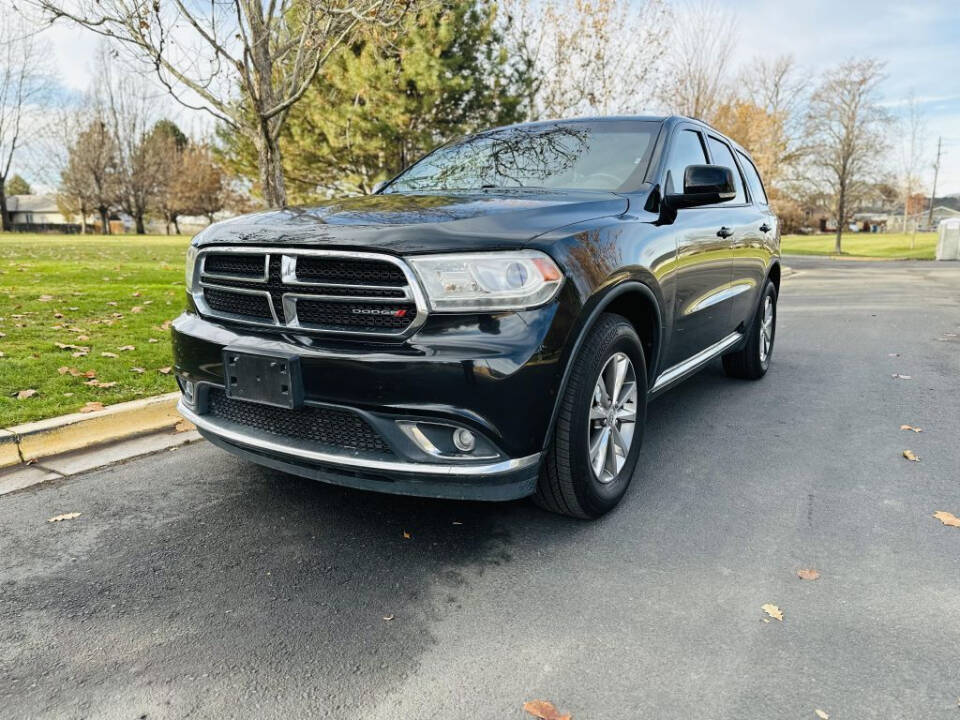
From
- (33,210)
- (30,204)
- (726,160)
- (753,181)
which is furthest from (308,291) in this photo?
(30,204)

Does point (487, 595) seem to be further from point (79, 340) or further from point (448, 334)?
point (79, 340)

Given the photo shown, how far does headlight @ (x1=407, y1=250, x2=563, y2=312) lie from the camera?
93.9 inches

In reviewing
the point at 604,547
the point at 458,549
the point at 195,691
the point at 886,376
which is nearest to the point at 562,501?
the point at 604,547

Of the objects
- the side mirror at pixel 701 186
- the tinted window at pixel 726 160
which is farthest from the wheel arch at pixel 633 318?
the tinted window at pixel 726 160

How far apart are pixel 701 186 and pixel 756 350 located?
2.52 metres

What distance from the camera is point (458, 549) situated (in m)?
2.80

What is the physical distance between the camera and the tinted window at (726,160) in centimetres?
463

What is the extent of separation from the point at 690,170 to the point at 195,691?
9.82 ft

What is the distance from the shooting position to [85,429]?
156 inches

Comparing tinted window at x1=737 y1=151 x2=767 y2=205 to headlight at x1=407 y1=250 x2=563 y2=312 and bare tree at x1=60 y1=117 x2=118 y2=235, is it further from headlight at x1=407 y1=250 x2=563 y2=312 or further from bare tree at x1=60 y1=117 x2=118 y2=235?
bare tree at x1=60 y1=117 x2=118 y2=235

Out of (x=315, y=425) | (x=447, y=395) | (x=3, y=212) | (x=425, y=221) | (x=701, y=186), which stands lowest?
(x=315, y=425)

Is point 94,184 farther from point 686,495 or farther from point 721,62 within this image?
point 686,495

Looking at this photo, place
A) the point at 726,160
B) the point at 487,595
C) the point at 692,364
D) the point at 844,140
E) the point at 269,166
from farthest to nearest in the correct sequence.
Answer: the point at 844,140, the point at 269,166, the point at 726,160, the point at 692,364, the point at 487,595

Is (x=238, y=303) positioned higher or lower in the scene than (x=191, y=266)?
lower
